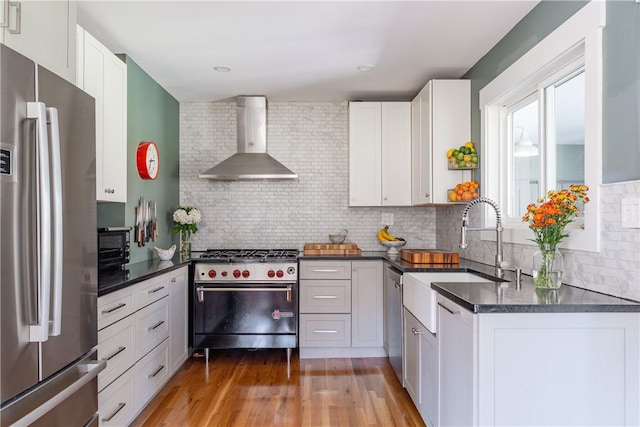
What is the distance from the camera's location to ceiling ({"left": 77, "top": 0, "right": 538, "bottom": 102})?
7.83 feet

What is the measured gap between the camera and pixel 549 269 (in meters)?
1.88

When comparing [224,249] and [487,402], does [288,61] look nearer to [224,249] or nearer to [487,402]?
[224,249]

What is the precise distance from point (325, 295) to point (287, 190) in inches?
50.8

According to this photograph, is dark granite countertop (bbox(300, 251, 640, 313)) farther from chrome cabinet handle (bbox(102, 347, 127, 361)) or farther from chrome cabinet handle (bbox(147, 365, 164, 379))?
chrome cabinet handle (bbox(147, 365, 164, 379))

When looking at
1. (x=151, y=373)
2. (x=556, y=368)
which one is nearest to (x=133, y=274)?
(x=151, y=373)

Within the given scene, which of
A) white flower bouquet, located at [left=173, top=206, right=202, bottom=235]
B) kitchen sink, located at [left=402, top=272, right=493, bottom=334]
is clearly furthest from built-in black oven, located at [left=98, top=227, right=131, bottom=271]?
kitchen sink, located at [left=402, top=272, right=493, bottom=334]

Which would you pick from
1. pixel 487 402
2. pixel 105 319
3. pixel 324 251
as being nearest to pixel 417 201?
pixel 324 251

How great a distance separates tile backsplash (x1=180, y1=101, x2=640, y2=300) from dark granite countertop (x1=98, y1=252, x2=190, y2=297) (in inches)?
37.4

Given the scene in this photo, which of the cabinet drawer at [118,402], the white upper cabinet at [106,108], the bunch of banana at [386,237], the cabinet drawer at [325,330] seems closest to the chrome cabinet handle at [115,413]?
the cabinet drawer at [118,402]

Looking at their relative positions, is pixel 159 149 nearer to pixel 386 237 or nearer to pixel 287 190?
pixel 287 190

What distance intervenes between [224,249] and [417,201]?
2055 mm

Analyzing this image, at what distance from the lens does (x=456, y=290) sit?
6.09 ft

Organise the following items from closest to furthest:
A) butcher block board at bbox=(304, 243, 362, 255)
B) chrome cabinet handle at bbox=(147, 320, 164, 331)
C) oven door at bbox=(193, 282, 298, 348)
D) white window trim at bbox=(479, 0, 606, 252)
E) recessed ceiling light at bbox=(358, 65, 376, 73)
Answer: white window trim at bbox=(479, 0, 606, 252) < chrome cabinet handle at bbox=(147, 320, 164, 331) < recessed ceiling light at bbox=(358, 65, 376, 73) < oven door at bbox=(193, 282, 298, 348) < butcher block board at bbox=(304, 243, 362, 255)

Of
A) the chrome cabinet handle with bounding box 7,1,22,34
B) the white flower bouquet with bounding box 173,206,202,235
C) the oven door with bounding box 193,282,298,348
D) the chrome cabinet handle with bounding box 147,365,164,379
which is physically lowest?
the chrome cabinet handle with bounding box 147,365,164,379
